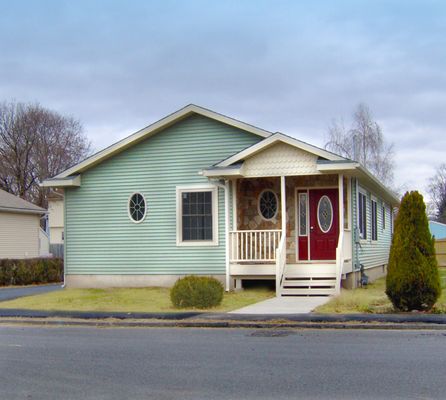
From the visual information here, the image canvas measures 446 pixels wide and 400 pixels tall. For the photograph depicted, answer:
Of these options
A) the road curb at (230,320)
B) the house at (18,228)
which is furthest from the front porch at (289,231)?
the house at (18,228)

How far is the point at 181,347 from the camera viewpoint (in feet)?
34.7

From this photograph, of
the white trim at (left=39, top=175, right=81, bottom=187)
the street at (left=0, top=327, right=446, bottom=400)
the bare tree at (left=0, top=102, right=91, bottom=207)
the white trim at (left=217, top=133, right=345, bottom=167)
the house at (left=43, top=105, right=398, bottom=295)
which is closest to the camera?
the street at (left=0, top=327, right=446, bottom=400)

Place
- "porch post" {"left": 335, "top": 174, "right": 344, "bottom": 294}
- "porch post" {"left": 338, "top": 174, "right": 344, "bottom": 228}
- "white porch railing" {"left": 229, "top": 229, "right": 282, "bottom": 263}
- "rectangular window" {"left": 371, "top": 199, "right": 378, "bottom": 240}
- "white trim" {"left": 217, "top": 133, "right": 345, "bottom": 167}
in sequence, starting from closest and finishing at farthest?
1. "porch post" {"left": 335, "top": 174, "right": 344, "bottom": 294}
2. "white trim" {"left": 217, "top": 133, "right": 345, "bottom": 167}
3. "porch post" {"left": 338, "top": 174, "right": 344, "bottom": 228}
4. "white porch railing" {"left": 229, "top": 229, "right": 282, "bottom": 263}
5. "rectangular window" {"left": 371, "top": 199, "right": 378, "bottom": 240}

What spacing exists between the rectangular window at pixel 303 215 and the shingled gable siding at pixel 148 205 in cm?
232

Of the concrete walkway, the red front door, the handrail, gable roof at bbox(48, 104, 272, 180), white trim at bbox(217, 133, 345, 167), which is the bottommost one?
the concrete walkway

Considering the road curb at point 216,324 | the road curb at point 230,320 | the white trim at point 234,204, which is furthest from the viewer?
the white trim at point 234,204

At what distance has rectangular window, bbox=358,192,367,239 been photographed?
21.7m

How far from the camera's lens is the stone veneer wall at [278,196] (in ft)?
67.3

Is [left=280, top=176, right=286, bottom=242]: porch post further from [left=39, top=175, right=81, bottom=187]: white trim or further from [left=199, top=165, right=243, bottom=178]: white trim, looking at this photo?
[left=39, top=175, right=81, bottom=187]: white trim

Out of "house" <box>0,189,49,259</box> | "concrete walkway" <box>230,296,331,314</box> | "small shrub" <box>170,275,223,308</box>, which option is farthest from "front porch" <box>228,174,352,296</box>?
"house" <box>0,189,49,259</box>

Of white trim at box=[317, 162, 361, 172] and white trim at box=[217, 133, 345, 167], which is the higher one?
white trim at box=[217, 133, 345, 167]

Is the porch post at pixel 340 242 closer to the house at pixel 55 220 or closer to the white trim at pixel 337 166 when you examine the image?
the white trim at pixel 337 166

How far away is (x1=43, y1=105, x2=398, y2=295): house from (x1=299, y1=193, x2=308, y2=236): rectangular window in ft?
0.10

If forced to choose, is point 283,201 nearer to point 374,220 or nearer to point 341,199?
point 341,199
